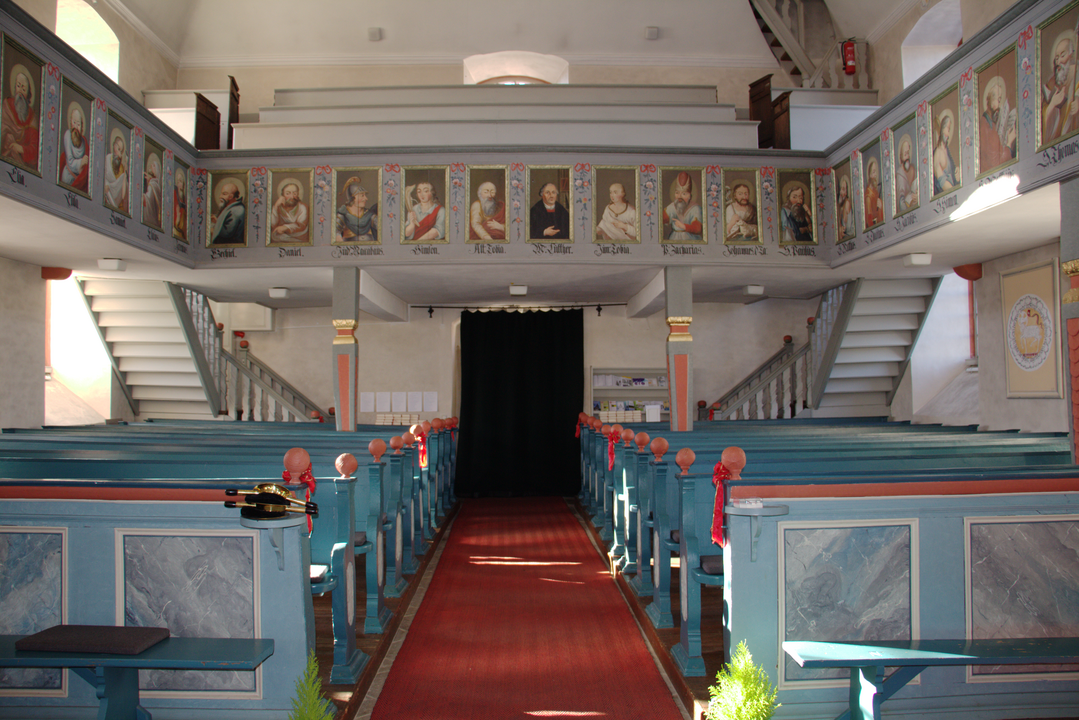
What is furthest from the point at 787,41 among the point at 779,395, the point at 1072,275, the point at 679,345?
the point at 1072,275

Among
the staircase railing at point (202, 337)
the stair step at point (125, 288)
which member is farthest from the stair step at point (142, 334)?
the stair step at point (125, 288)

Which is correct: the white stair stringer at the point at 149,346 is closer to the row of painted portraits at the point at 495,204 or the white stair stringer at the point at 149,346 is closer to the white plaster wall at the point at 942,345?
the row of painted portraits at the point at 495,204

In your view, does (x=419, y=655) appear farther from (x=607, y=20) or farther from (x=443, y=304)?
(x=607, y=20)

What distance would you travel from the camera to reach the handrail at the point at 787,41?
11093 millimetres

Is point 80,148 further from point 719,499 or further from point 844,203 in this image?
point 844,203

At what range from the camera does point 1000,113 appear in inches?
211

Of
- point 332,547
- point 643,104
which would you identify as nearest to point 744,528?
point 332,547

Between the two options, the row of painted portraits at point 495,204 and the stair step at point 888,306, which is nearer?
the row of painted portraits at point 495,204

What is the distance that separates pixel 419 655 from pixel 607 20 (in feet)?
34.7

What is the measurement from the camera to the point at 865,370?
33.2 ft

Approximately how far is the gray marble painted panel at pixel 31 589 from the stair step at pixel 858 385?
9.61 meters

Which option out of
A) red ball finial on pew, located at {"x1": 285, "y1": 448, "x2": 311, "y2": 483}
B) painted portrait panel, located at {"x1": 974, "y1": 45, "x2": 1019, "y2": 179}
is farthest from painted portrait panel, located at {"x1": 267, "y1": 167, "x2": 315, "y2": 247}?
painted portrait panel, located at {"x1": 974, "y1": 45, "x2": 1019, "y2": 179}

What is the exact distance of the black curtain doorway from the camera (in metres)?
11.4

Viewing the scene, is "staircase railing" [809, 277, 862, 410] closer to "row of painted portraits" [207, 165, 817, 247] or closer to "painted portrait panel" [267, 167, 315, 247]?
"row of painted portraits" [207, 165, 817, 247]
